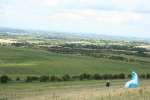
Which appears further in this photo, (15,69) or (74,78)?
(15,69)

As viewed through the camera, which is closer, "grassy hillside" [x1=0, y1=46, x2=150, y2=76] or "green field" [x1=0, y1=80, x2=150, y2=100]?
"green field" [x1=0, y1=80, x2=150, y2=100]

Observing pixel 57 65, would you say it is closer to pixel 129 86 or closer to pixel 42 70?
pixel 42 70

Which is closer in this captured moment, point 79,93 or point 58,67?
point 79,93

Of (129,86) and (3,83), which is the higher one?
(129,86)

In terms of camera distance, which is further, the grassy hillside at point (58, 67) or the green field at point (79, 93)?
the grassy hillside at point (58, 67)

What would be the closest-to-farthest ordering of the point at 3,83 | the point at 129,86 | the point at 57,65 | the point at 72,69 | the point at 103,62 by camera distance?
the point at 129,86, the point at 3,83, the point at 72,69, the point at 57,65, the point at 103,62

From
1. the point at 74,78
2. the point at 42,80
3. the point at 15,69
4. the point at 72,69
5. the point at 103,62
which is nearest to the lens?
the point at 42,80

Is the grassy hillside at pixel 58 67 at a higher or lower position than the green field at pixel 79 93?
lower

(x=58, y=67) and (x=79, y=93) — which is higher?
(x=79, y=93)

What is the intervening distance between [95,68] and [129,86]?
66.8m

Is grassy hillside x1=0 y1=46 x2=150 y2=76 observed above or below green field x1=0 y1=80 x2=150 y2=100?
below

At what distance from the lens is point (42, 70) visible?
78062 mm

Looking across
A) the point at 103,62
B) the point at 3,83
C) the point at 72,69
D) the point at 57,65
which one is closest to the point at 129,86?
the point at 3,83

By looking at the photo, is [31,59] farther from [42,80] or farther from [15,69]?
[42,80]
